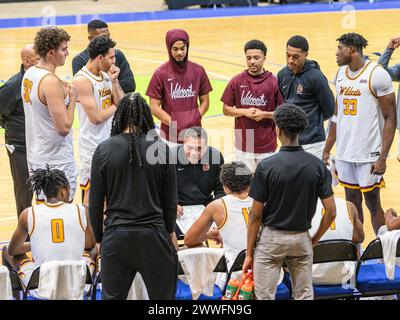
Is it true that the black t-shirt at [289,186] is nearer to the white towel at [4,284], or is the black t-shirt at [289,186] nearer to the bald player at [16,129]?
→ the white towel at [4,284]

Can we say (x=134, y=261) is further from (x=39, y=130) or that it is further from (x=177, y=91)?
(x=177, y=91)

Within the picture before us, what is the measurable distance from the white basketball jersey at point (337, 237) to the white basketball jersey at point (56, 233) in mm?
1653

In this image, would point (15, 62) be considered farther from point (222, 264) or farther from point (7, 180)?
point (222, 264)

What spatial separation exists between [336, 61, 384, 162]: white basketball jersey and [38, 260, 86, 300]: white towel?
9.59 ft

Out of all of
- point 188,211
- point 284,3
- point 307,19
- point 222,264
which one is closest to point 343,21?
point 307,19

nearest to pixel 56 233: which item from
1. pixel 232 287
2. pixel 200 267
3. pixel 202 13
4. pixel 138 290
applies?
pixel 138 290

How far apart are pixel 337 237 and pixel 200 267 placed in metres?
1.03

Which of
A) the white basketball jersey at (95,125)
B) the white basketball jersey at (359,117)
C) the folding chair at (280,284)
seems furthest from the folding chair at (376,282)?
the white basketball jersey at (95,125)

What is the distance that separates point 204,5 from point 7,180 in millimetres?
12796

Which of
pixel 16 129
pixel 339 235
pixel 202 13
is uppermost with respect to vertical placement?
pixel 202 13

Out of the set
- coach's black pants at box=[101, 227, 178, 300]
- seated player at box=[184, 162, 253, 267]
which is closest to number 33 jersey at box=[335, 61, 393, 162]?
seated player at box=[184, 162, 253, 267]

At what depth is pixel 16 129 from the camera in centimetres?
755

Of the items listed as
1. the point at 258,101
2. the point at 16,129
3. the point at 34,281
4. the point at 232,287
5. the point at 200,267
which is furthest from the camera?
the point at 258,101

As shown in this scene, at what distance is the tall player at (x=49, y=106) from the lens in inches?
260
